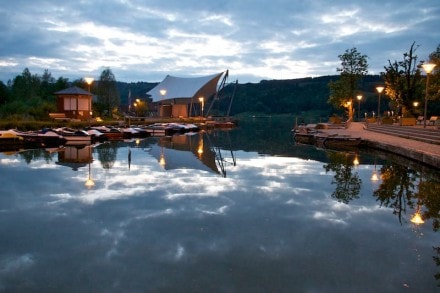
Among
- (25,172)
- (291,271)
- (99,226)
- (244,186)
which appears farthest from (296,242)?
(25,172)

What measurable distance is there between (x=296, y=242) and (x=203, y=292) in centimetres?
289

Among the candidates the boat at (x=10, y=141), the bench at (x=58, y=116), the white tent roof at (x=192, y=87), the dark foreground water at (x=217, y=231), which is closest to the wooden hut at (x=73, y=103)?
the bench at (x=58, y=116)

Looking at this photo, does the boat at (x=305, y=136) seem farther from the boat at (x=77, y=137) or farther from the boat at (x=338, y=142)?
the boat at (x=77, y=137)

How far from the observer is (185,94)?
7731 cm

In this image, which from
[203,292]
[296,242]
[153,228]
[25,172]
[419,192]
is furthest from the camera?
[25,172]

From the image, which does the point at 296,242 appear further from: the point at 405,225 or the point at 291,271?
the point at 405,225

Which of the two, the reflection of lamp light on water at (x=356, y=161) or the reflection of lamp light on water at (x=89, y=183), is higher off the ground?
the reflection of lamp light on water at (x=356, y=161)

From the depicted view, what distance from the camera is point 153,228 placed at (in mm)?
8820

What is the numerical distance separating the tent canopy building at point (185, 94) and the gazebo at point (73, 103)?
27.0 m

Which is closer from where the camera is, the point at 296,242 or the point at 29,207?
the point at 296,242

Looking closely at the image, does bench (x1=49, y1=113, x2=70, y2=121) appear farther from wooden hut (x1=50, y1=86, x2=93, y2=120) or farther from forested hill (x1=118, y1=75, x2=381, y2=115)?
forested hill (x1=118, y1=75, x2=381, y2=115)

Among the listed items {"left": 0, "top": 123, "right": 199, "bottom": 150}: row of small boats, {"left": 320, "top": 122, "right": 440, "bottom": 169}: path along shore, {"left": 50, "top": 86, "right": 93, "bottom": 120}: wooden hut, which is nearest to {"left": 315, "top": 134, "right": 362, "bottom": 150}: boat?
{"left": 320, "top": 122, "right": 440, "bottom": 169}: path along shore

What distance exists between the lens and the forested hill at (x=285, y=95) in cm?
15800

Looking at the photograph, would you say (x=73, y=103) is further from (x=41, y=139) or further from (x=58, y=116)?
(x=41, y=139)
